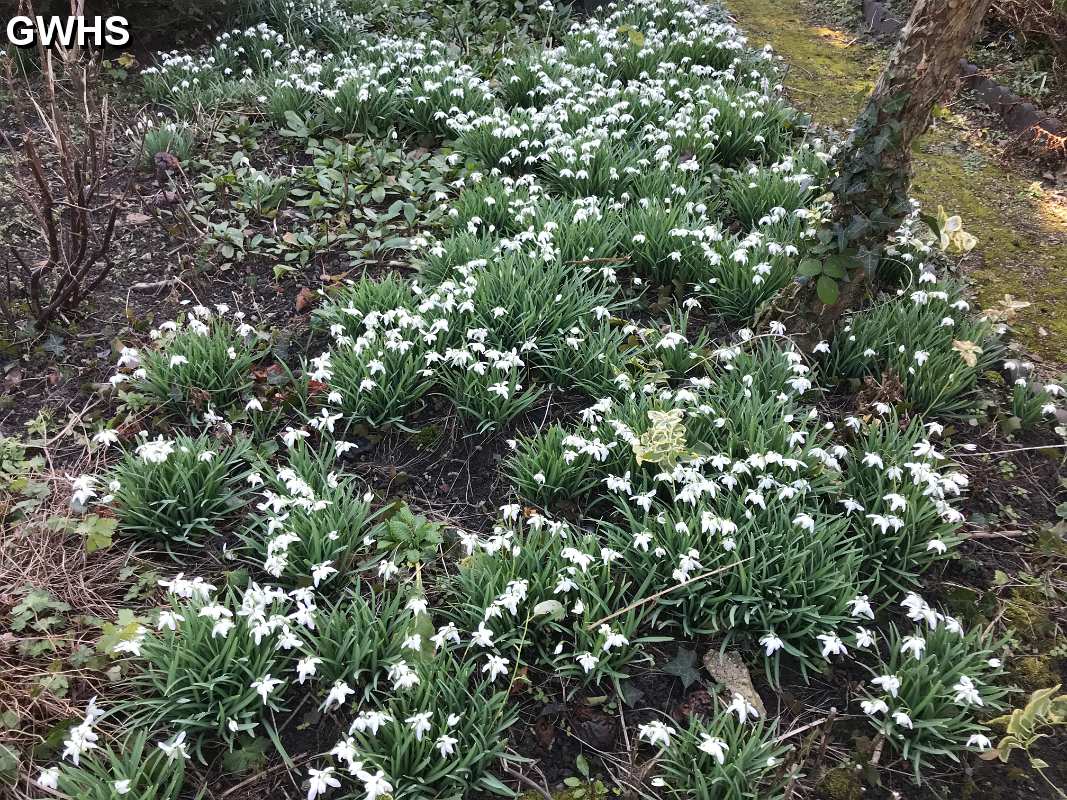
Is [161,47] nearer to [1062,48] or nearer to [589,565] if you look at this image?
[589,565]

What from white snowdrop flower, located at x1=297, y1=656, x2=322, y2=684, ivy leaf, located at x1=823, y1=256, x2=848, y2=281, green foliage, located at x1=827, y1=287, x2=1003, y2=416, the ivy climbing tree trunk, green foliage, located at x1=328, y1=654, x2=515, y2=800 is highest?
the ivy climbing tree trunk

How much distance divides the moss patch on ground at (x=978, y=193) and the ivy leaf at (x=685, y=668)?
2.19 metres

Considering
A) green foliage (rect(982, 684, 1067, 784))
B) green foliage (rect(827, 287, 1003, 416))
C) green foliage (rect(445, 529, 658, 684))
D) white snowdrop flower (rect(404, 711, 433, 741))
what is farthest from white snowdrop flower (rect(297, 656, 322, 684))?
green foliage (rect(827, 287, 1003, 416))

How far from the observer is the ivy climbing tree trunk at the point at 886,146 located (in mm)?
2871

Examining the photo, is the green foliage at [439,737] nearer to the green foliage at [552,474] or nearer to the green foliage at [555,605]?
the green foliage at [555,605]

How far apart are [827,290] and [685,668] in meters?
1.63

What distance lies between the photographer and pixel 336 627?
7.45 ft

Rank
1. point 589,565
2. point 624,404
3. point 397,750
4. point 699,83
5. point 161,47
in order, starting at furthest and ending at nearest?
point 161,47 → point 699,83 → point 624,404 → point 589,565 → point 397,750

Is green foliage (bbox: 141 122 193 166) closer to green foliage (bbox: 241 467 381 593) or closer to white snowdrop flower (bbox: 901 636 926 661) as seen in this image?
green foliage (bbox: 241 467 381 593)

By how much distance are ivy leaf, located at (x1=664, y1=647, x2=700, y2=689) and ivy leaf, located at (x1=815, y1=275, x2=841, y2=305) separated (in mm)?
1538

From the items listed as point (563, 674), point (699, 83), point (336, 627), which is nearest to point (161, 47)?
point (699, 83)

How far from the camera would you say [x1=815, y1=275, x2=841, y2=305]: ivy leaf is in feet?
10.1

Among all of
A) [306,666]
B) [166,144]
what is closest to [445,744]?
[306,666]

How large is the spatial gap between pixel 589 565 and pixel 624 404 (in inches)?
32.8
